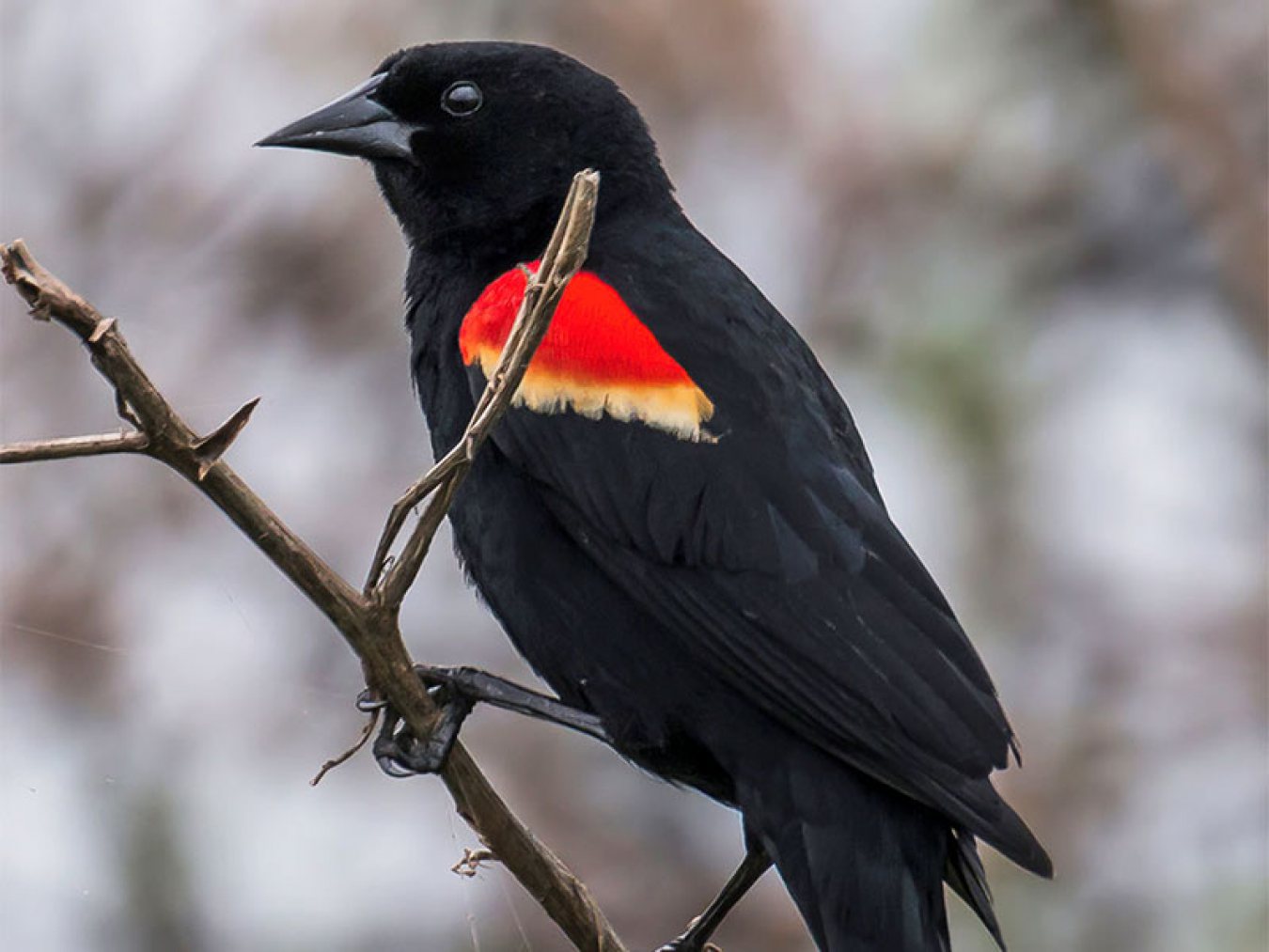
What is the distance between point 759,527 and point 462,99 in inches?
44.5

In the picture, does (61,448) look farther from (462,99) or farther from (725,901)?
(462,99)

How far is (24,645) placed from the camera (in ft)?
16.4

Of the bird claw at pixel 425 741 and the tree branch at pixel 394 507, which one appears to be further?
the bird claw at pixel 425 741

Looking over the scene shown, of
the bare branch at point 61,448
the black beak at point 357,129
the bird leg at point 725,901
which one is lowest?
the bare branch at point 61,448

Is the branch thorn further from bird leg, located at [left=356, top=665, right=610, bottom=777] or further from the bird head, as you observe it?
the bird head

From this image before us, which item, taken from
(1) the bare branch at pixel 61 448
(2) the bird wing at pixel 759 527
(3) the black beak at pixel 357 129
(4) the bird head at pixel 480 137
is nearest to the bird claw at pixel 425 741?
(2) the bird wing at pixel 759 527

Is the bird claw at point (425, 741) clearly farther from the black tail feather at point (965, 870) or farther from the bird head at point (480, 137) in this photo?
the bird head at point (480, 137)

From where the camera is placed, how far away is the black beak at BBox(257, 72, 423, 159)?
339 cm

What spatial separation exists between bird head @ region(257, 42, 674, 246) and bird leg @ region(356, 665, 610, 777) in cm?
93

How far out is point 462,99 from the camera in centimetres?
351

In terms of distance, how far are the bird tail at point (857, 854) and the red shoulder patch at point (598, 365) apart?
0.57m

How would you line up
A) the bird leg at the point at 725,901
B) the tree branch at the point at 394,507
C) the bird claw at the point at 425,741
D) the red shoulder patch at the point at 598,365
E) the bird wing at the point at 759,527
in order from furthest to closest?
the bird leg at the point at 725,901 < the red shoulder patch at the point at 598,365 < the bird wing at the point at 759,527 < the bird claw at the point at 425,741 < the tree branch at the point at 394,507

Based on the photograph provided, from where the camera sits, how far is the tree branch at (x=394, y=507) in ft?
6.43

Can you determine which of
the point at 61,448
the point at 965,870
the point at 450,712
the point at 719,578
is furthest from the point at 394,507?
the point at 965,870
